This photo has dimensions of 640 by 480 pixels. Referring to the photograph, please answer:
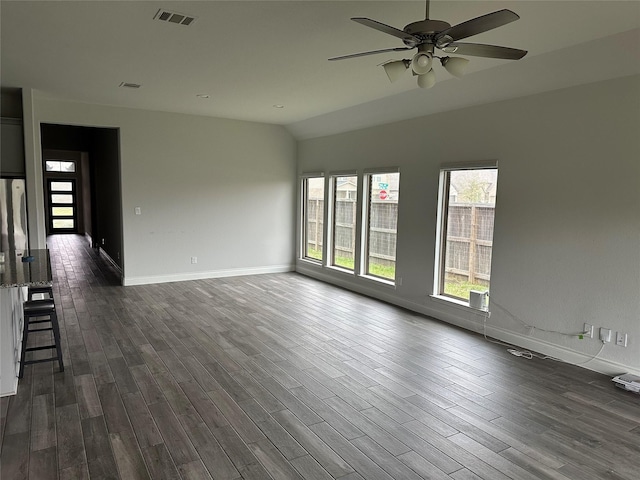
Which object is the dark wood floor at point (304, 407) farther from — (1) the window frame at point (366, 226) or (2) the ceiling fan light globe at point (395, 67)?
(2) the ceiling fan light globe at point (395, 67)

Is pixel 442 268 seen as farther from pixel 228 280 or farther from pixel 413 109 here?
pixel 228 280

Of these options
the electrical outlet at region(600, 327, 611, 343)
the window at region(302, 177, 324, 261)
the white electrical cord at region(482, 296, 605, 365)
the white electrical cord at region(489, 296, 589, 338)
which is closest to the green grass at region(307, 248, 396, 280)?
the window at region(302, 177, 324, 261)

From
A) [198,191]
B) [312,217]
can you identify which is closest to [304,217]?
[312,217]

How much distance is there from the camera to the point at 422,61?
2514mm

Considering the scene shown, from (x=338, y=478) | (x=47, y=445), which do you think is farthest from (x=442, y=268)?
(x=47, y=445)

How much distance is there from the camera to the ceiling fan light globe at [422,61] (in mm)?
2510

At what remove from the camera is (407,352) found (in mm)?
4316

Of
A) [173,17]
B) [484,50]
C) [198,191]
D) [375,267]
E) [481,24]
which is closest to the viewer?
[481,24]

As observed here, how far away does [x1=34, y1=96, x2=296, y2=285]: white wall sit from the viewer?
22.6ft

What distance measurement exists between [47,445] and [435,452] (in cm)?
240

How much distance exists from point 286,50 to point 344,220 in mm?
3918

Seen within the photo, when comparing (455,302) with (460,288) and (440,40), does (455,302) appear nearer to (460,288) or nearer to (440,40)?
(460,288)

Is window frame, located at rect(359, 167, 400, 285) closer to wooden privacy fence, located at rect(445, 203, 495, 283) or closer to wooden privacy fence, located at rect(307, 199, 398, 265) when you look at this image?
wooden privacy fence, located at rect(307, 199, 398, 265)

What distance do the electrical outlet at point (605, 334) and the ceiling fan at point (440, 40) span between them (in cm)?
267
